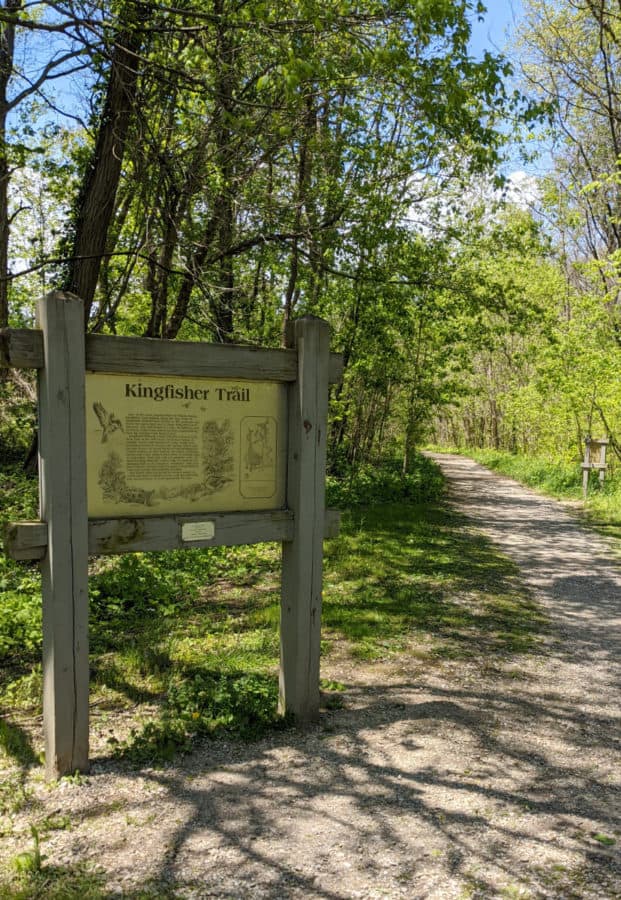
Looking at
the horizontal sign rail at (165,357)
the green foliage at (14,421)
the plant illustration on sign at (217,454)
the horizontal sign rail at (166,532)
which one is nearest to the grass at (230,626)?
the horizontal sign rail at (166,532)

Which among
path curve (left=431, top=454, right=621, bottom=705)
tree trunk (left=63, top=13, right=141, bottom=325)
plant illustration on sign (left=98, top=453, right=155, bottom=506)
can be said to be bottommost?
path curve (left=431, top=454, right=621, bottom=705)

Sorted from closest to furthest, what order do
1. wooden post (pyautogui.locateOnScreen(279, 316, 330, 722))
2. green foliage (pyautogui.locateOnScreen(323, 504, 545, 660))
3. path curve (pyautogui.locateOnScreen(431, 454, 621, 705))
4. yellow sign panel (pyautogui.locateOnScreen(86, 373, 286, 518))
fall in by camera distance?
yellow sign panel (pyautogui.locateOnScreen(86, 373, 286, 518))
wooden post (pyautogui.locateOnScreen(279, 316, 330, 722))
path curve (pyautogui.locateOnScreen(431, 454, 621, 705))
green foliage (pyautogui.locateOnScreen(323, 504, 545, 660))

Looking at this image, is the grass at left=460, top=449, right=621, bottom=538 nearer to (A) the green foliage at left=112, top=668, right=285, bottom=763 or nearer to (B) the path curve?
(B) the path curve

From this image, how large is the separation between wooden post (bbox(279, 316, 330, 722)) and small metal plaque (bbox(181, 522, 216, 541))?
564mm

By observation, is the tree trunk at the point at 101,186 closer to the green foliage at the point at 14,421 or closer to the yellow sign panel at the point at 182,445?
the green foliage at the point at 14,421

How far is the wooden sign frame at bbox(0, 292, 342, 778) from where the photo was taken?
3607mm

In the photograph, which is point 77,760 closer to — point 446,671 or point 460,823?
point 460,823

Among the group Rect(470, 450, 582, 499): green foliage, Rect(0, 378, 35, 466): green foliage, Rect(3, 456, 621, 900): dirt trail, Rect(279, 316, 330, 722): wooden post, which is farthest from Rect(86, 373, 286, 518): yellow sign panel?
Rect(470, 450, 582, 499): green foliage

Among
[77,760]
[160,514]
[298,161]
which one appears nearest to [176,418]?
[160,514]

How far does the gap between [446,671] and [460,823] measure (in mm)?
2294

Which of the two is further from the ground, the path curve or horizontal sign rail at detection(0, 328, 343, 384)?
horizontal sign rail at detection(0, 328, 343, 384)

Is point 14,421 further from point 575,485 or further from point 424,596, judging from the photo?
point 575,485

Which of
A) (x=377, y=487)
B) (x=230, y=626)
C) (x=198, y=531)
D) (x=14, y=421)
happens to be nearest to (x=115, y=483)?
(x=198, y=531)

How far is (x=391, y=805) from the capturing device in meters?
3.47
